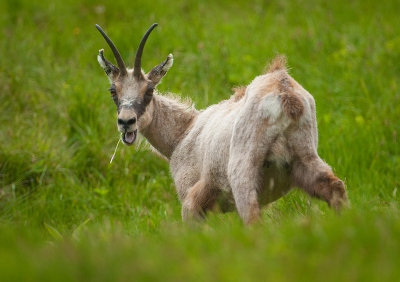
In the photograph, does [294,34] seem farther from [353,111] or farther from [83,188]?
[83,188]

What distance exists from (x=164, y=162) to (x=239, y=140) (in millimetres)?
3966

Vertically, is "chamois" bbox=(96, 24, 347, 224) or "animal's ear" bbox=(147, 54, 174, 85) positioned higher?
"animal's ear" bbox=(147, 54, 174, 85)

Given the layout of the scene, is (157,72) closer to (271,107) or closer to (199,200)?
(199,200)


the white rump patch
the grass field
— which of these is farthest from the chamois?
the grass field

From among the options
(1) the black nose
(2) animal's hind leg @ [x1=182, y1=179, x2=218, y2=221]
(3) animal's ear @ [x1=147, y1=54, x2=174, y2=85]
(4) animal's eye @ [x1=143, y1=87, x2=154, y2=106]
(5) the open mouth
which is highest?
(3) animal's ear @ [x1=147, y1=54, x2=174, y2=85]

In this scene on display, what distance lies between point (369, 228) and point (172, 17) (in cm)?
1013

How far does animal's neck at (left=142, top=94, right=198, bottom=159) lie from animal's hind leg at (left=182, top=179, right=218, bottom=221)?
0.98 m

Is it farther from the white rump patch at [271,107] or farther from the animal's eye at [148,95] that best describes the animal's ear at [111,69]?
the white rump patch at [271,107]

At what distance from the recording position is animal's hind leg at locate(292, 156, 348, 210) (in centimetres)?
485

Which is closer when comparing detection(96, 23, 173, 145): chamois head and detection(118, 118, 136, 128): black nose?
detection(118, 118, 136, 128): black nose

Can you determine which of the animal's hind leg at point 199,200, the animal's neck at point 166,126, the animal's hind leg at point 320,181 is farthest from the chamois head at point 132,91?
the animal's hind leg at point 320,181

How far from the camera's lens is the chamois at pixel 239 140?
5.04 meters

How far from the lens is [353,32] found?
11875 mm

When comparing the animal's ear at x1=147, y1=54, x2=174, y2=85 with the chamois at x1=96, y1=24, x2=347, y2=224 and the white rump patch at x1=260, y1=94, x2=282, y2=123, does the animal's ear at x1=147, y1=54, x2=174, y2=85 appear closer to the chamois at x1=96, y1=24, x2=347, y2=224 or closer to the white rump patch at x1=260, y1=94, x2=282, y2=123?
the chamois at x1=96, y1=24, x2=347, y2=224
